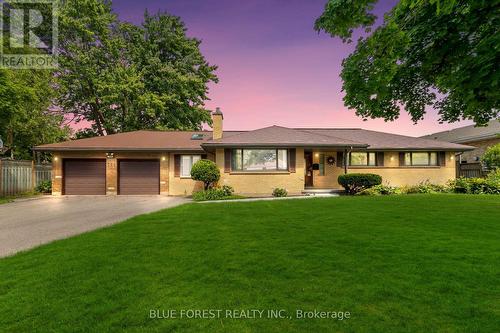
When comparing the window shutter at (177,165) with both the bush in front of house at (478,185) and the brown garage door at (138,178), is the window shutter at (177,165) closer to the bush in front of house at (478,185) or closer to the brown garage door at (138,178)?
the brown garage door at (138,178)

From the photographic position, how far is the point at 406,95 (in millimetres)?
8164

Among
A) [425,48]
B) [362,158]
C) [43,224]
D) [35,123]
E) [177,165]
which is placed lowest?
[43,224]

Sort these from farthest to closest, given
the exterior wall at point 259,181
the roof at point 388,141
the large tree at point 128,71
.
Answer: the large tree at point 128,71
the roof at point 388,141
the exterior wall at point 259,181

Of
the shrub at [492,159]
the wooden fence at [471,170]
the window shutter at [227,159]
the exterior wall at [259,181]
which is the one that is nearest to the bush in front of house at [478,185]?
the wooden fence at [471,170]

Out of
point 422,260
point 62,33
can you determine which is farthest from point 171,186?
point 62,33

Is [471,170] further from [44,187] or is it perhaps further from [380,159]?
[44,187]

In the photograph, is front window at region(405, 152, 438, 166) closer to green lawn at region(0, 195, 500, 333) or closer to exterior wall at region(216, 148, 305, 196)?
exterior wall at region(216, 148, 305, 196)

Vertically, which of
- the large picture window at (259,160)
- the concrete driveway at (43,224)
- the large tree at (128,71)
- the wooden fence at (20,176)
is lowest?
the concrete driveway at (43,224)

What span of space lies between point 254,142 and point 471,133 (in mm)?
27352

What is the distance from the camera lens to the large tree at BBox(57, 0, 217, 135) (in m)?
26.8

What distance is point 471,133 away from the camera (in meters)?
27.3

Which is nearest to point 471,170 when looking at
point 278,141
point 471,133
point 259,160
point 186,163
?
point 471,133

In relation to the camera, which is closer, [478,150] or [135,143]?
[135,143]

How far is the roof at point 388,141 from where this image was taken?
1739 cm
